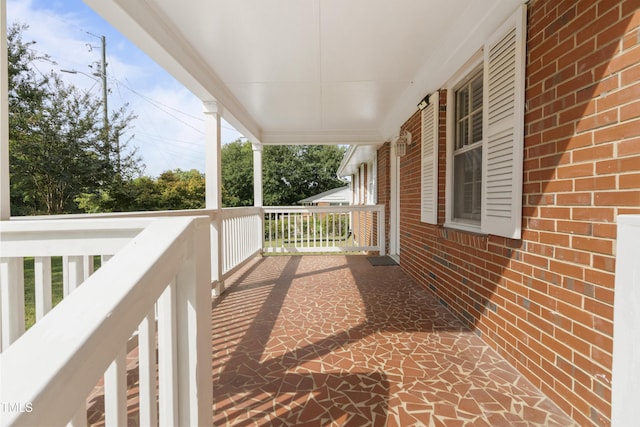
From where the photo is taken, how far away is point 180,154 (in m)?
23.3

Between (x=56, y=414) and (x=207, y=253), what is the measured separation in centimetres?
64

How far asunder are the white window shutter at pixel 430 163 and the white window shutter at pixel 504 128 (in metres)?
1.06

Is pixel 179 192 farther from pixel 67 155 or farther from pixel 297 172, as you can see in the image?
pixel 297 172

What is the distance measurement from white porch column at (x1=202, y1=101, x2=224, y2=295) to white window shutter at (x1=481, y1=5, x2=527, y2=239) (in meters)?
2.93

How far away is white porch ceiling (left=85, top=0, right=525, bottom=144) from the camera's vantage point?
2281 millimetres

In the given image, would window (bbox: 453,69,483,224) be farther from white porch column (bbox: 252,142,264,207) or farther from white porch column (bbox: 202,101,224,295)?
white porch column (bbox: 252,142,264,207)

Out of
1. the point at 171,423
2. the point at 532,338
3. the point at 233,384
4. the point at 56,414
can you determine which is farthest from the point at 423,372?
the point at 56,414

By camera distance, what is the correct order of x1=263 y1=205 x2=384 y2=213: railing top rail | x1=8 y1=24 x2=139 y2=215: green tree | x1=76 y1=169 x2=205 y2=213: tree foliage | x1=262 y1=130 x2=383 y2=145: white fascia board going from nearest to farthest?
1. x1=262 y1=130 x2=383 y2=145: white fascia board
2. x1=263 y1=205 x2=384 y2=213: railing top rail
3. x1=8 y1=24 x2=139 y2=215: green tree
4. x1=76 y1=169 x2=205 y2=213: tree foliage

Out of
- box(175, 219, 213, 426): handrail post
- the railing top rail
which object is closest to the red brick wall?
box(175, 219, 213, 426): handrail post

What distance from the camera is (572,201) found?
A: 162cm

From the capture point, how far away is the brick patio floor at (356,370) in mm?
1669

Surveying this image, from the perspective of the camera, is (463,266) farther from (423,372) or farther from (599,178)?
(599,178)

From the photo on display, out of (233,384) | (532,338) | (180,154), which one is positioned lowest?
(233,384)

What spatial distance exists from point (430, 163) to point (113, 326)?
3.64 m
